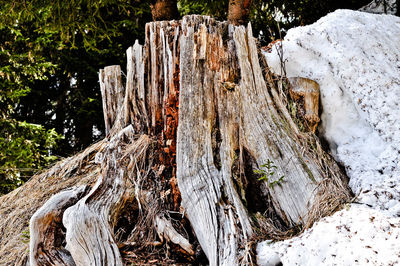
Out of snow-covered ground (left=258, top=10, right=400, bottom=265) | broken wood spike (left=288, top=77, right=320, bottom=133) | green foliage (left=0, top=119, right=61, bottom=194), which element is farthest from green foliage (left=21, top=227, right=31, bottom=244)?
green foliage (left=0, top=119, right=61, bottom=194)

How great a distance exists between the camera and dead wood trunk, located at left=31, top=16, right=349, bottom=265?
280cm

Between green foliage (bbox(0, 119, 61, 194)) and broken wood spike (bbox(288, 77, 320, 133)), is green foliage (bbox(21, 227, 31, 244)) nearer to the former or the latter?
broken wood spike (bbox(288, 77, 320, 133))

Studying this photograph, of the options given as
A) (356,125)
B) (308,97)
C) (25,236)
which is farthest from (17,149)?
(356,125)

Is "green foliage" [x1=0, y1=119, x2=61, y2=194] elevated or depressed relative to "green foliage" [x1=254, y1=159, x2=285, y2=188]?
depressed

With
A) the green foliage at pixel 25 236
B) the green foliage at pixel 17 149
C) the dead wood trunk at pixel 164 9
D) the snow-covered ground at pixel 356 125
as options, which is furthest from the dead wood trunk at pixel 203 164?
the green foliage at pixel 17 149

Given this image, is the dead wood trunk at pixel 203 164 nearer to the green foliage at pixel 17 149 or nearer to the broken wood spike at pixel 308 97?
the broken wood spike at pixel 308 97

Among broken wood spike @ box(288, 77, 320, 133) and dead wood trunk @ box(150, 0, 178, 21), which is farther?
dead wood trunk @ box(150, 0, 178, 21)

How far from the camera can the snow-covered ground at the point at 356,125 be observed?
7.25 ft

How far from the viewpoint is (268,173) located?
10.4ft

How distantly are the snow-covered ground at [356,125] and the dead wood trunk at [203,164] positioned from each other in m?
0.23

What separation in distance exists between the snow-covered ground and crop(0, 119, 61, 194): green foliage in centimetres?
556

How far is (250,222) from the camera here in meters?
2.80

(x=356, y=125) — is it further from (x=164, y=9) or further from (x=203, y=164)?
(x=164, y=9)

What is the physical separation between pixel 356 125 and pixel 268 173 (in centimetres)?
126
